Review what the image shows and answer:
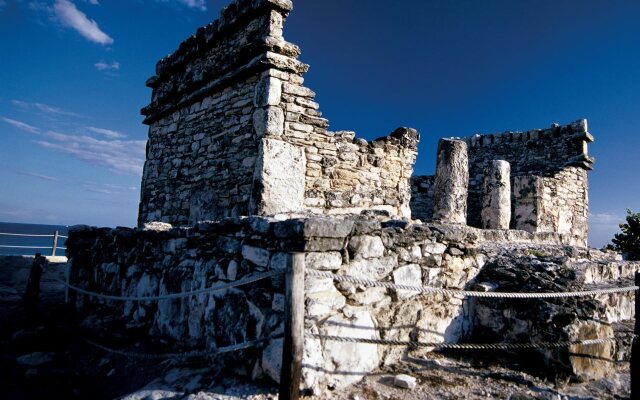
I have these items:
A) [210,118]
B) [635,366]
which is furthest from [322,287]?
[210,118]

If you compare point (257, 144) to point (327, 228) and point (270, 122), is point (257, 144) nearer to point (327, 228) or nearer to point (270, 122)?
point (270, 122)

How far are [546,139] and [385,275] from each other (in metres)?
13.4

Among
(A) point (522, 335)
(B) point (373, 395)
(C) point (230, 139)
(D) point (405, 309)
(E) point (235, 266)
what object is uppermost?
(C) point (230, 139)

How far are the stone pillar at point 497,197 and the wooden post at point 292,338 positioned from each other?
8.68 metres

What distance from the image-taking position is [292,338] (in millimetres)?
2248

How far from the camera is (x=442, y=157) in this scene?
323 inches

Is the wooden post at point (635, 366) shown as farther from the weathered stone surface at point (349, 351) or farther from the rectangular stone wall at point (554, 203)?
the rectangular stone wall at point (554, 203)

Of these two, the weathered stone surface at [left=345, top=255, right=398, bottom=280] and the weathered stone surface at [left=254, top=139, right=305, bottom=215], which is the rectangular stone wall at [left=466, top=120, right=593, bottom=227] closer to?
the weathered stone surface at [left=254, top=139, right=305, bottom=215]

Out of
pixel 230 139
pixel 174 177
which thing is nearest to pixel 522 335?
pixel 230 139

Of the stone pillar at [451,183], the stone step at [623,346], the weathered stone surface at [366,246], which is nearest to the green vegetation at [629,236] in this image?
the stone pillar at [451,183]

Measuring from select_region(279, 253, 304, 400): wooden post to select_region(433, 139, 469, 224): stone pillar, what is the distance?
620 centimetres

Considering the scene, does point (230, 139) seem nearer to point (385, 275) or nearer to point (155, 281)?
point (155, 281)

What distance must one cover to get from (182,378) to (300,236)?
4.89 feet

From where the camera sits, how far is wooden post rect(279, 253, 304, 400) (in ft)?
7.38
